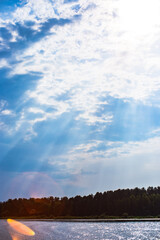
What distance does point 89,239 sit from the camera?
78.2 metres

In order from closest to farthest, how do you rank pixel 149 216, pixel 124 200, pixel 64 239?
1. pixel 64 239
2. pixel 149 216
3. pixel 124 200

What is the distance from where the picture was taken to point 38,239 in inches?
3159

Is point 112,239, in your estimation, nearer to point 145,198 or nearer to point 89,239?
point 89,239

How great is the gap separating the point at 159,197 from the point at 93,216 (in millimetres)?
46498

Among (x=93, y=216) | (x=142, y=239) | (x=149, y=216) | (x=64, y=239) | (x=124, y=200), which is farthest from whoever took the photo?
(x=93, y=216)

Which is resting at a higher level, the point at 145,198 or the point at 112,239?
the point at 145,198

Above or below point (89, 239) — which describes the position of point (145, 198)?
above

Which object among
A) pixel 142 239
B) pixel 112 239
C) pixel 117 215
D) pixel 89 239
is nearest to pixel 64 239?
pixel 89 239

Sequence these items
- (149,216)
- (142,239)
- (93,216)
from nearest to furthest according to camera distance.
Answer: (142,239) → (149,216) → (93,216)

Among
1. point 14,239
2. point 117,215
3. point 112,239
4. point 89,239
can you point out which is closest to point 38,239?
point 14,239

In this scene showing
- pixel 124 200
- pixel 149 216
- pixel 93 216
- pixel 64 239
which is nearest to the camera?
pixel 64 239

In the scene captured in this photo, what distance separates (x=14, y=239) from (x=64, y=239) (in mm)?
13658

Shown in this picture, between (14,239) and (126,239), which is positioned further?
(14,239)

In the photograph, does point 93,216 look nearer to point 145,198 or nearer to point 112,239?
point 145,198
